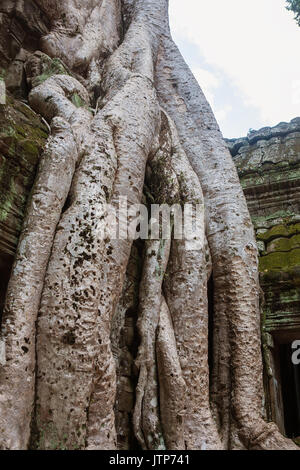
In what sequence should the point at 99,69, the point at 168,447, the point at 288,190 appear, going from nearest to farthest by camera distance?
the point at 168,447 → the point at 99,69 → the point at 288,190

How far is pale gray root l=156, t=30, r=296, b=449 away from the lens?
7.62 feet

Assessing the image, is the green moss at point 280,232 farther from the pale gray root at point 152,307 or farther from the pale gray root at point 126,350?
the pale gray root at point 126,350

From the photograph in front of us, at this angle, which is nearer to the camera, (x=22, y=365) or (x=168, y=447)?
(x=22, y=365)

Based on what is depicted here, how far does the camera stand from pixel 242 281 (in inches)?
104

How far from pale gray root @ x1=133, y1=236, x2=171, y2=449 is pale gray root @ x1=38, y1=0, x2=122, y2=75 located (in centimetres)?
165

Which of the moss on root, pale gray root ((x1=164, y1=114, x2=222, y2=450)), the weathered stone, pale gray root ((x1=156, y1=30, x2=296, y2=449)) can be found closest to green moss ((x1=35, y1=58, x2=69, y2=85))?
the moss on root

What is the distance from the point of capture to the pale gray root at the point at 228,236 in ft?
7.62

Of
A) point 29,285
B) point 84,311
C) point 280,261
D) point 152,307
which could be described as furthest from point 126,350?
point 280,261

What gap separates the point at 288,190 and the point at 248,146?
1038mm

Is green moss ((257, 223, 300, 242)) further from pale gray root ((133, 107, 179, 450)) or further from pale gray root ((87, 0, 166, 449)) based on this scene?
pale gray root ((87, 0, 166, 449))

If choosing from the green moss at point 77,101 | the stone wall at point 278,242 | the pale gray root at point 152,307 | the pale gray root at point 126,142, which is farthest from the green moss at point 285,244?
the green moss at point 77,101

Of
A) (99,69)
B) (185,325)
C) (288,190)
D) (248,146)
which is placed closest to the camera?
(185,325)

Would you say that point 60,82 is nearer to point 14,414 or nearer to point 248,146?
point 14,414

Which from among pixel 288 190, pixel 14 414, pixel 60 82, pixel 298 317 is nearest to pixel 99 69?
pixel 60 82
